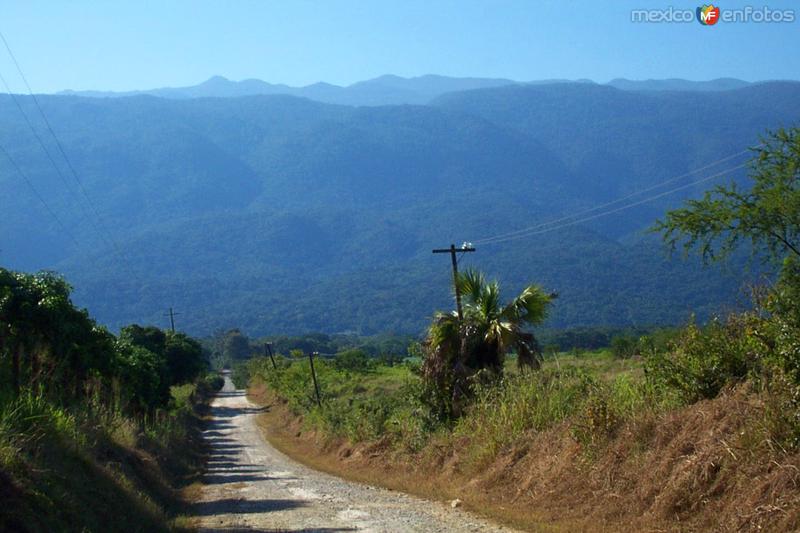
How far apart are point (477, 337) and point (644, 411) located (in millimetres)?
8525

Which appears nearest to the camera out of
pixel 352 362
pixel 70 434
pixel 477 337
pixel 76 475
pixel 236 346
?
pixel 76 475

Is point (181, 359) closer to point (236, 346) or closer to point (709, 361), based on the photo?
point (709, 361)

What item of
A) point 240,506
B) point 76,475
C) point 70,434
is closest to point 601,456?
point 240,506

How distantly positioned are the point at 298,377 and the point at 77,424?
50.4 m

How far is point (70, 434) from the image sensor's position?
1377cm

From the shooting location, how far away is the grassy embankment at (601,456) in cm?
1081

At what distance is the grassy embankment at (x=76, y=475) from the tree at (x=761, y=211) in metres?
10.6

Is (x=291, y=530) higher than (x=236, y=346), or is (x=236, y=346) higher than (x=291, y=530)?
(x=291, y=530)

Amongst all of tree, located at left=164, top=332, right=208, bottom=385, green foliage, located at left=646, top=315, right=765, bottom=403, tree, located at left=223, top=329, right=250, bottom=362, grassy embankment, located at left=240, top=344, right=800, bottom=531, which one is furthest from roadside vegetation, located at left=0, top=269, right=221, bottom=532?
tree, located at left=223, top=329, right=250, bottom=362

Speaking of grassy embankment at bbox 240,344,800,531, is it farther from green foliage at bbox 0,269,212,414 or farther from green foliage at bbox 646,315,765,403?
green foliage at bbox 0,269,212,414

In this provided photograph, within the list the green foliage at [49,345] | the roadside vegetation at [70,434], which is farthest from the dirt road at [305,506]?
the green foliage at [49,345]

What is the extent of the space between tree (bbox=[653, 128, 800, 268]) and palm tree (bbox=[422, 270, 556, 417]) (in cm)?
493

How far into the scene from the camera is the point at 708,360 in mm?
13562

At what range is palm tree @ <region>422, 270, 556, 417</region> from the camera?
2194cm
